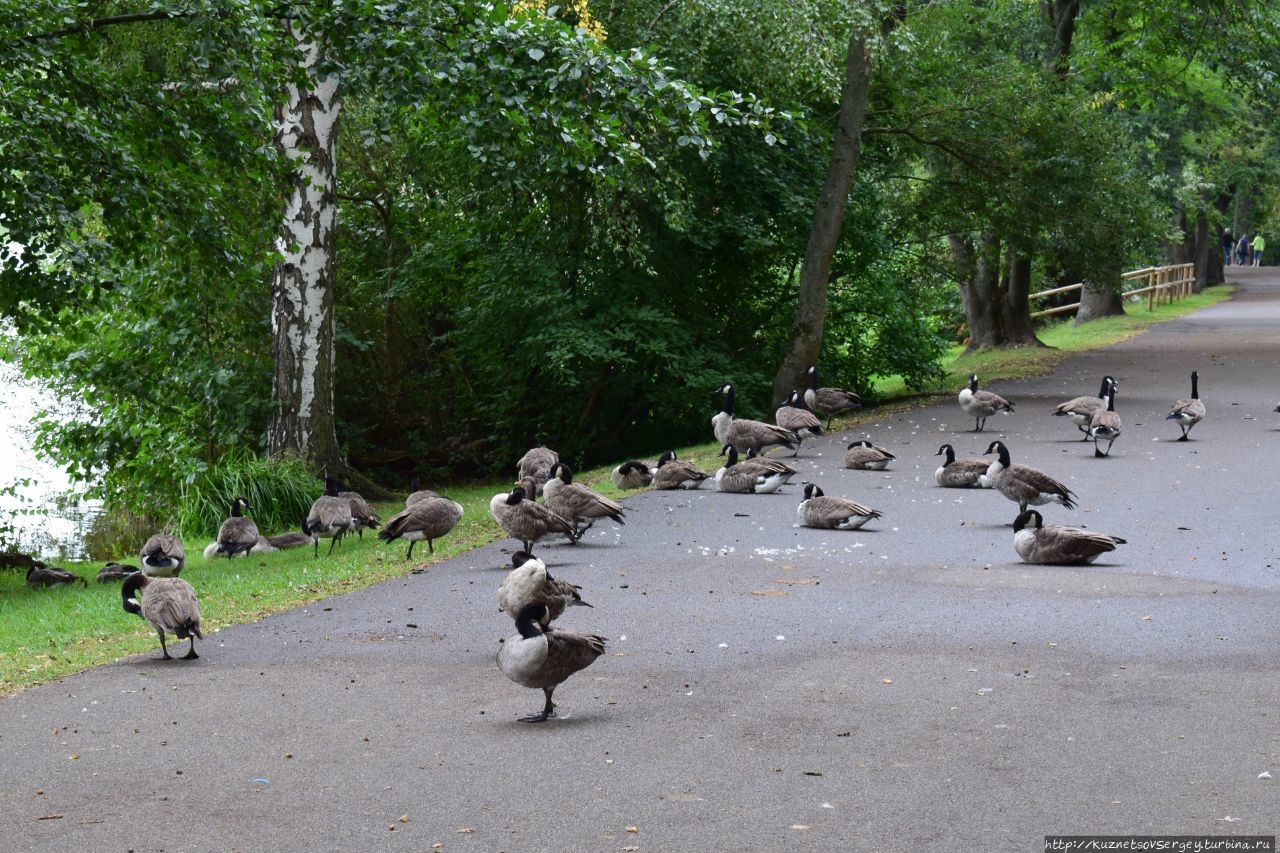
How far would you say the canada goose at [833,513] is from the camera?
49.1 feet

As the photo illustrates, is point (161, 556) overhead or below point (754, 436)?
below

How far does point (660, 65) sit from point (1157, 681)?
8768 millimetres

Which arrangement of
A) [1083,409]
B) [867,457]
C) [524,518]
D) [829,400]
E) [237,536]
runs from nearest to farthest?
[524,518], [237,536], [867,457], [1083,409], [829,400]

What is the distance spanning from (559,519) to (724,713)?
16.9 ft

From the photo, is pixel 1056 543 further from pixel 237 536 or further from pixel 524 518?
pixel 237 536

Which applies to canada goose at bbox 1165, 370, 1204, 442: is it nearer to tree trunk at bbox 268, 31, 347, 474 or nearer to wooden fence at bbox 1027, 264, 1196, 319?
tree trunk at bbox 268, 31, 347, 474

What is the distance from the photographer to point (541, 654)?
Answer: 807 centimetres

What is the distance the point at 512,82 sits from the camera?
13883 millimetres

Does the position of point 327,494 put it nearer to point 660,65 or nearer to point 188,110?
point 188,110

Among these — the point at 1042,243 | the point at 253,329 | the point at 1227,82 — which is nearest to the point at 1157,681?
the point at 253,329

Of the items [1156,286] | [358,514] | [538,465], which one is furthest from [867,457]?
[1156,286]

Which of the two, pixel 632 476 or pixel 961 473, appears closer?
pixel 961 473

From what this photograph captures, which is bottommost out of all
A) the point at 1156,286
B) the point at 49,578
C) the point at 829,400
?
the point at 49,578

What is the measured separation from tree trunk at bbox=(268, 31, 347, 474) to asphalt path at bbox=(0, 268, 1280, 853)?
6.94 meters
